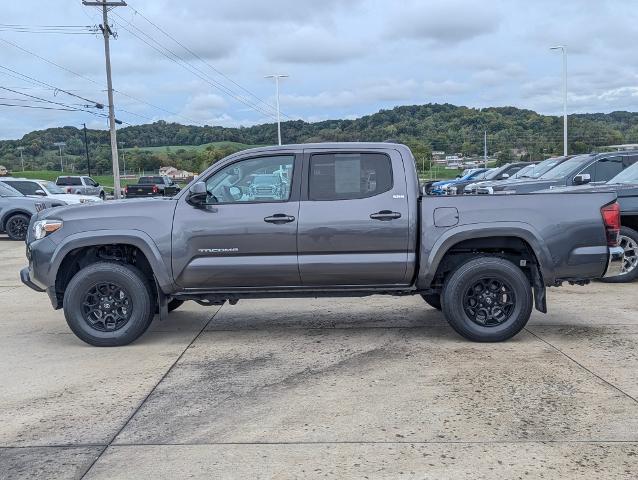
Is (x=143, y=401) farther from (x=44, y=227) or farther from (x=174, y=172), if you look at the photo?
(x=174, y=172)

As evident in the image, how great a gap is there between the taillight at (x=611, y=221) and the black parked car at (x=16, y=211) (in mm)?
14816

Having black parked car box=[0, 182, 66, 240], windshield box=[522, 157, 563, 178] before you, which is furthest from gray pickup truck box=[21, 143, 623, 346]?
black parked car box=[0, 182, 66, 240]

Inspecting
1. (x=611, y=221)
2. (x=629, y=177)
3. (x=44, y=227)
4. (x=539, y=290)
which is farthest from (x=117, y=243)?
(x=629, y=177)

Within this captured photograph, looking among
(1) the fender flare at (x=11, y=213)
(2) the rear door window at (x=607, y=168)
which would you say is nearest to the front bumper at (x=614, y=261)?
(2) the rear door window at (x=607, y=168)

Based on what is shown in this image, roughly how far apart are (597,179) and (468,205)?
796 centimetres

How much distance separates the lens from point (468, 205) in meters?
6.23

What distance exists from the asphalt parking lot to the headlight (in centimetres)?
113

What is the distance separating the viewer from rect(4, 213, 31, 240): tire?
17750 mm

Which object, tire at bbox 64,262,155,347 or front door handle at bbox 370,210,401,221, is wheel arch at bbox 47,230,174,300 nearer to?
tire at bbox 64,262,155,347

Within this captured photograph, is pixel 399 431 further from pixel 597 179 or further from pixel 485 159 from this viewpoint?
pixel 485 159

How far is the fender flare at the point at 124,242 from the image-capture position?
627 cm

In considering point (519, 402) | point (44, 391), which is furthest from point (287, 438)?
point (44, 391)

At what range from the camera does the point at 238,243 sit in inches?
246

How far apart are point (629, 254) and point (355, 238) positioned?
5.08 metres
